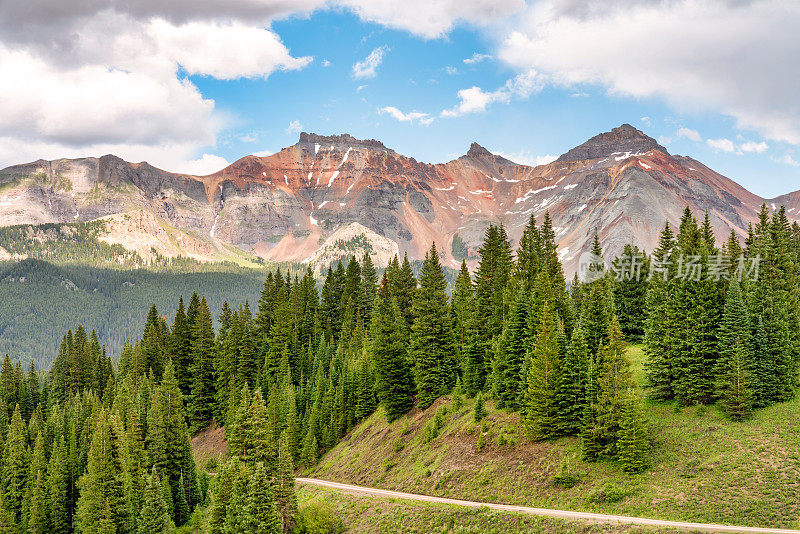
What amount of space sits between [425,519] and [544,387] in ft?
48.8

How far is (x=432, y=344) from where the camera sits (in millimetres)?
65375

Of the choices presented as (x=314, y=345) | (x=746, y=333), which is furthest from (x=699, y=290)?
(x=314, y=345)

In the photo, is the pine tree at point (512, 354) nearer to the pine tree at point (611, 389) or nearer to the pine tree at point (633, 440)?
the pine tree at point (611, 389)

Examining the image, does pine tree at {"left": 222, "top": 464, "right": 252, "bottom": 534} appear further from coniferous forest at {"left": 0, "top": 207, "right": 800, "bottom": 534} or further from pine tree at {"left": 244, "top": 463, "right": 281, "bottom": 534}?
pine tree at {"left": 244, "top": 463, "right": 281, "bottom": 534}

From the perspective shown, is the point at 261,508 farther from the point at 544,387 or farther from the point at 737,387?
the point at 737,387

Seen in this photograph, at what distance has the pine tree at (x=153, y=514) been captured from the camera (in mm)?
57406

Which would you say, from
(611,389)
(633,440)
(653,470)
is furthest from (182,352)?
(653,470)

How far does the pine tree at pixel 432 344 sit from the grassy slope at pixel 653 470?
604 centimetres

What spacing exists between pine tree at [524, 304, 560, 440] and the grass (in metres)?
9.80

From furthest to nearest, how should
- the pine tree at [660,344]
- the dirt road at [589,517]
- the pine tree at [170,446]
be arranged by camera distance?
the pine tree at [170,446]
the pine tree at [660,344]
the dirt road at [589,517]

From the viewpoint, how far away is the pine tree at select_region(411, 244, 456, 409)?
6462cm

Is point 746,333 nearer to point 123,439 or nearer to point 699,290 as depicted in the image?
point 699,290

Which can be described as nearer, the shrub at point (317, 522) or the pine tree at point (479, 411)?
the shrub at point (317, 522)

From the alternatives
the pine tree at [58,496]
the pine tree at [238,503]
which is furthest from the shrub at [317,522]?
the pine tree at [58,496]
